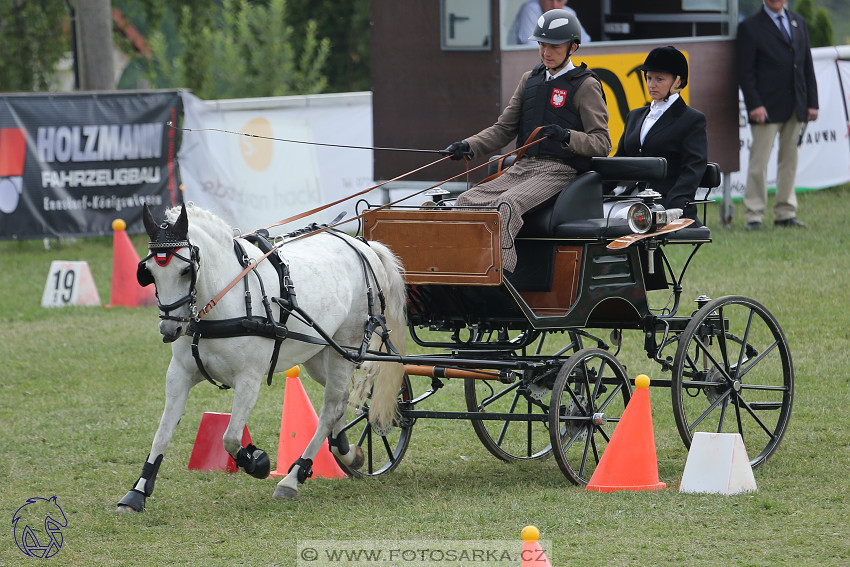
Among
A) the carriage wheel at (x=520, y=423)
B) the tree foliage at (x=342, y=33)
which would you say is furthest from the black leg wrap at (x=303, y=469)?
the tree foliage at (x=342, y=33)

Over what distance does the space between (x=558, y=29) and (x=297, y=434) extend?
2.81 m

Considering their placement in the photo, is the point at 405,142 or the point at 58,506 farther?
the point at 405,142

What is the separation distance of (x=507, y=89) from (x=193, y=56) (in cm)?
Answer: 1379

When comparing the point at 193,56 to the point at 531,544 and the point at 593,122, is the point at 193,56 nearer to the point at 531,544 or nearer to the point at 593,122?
the point at 593,122

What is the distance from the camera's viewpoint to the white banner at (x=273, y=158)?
15570 mm

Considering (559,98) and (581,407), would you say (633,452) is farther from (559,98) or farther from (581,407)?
(559,98)

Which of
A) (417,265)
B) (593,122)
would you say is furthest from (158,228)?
(593,122)

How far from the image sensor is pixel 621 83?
13.0 m

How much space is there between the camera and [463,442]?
771 centimetres

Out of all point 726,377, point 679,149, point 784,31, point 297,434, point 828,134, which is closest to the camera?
point 726,377

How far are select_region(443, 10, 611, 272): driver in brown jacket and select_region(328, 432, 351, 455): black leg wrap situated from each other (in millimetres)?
1401

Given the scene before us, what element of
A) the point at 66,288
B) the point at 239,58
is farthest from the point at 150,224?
the point at 239,58

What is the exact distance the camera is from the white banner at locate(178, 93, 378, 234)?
1557cm

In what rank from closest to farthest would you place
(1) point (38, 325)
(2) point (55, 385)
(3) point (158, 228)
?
1. (3) point (158, 228)
2. (2) point (55, 385)
3. (1) point (38, 325)
